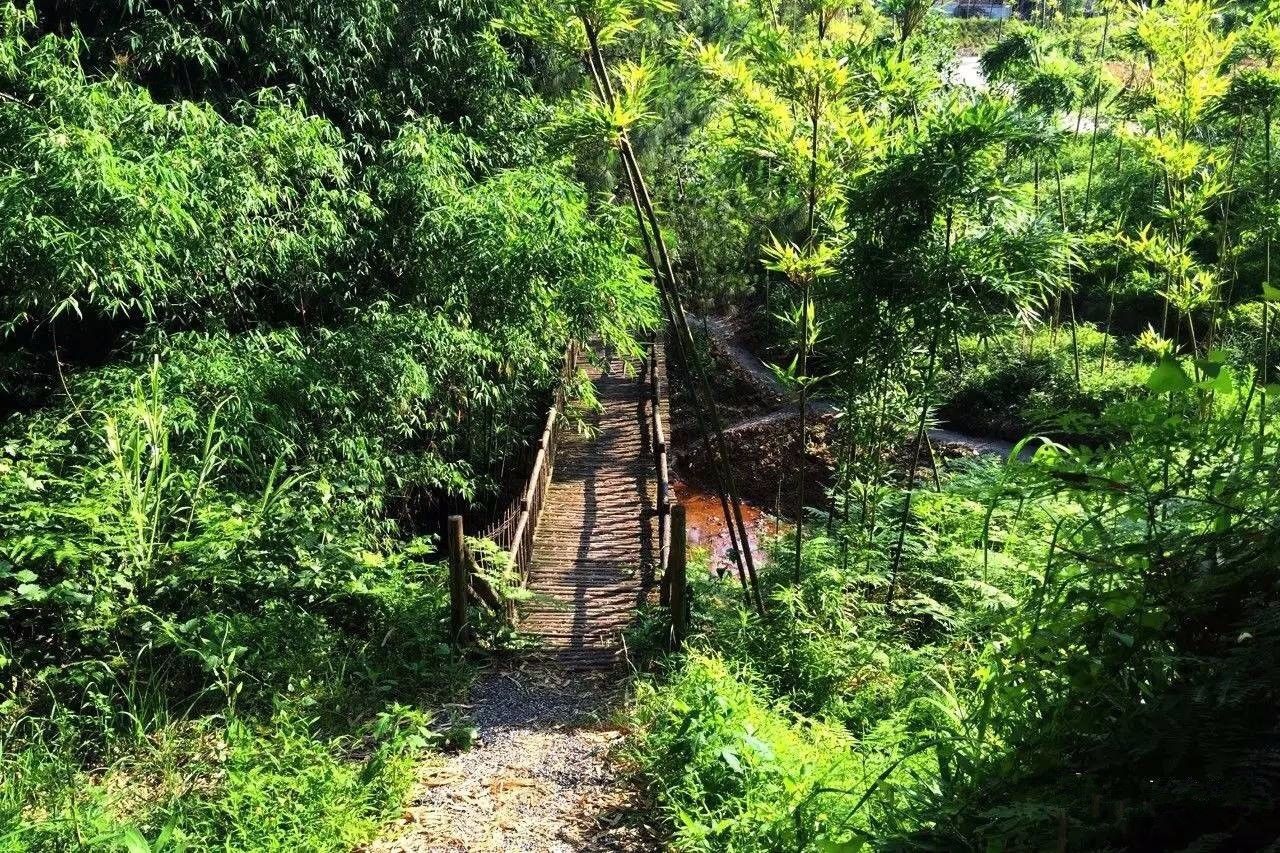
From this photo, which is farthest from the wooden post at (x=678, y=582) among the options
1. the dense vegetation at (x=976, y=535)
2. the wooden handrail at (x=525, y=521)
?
the wooden handrail at (x=525, y=521)

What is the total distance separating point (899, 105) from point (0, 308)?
5282mm

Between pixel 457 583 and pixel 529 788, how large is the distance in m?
1.44

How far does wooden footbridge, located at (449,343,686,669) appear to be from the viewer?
476cm

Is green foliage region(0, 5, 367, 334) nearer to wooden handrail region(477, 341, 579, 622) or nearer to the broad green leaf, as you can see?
wooden handrail region(477, 341, 579, 622)

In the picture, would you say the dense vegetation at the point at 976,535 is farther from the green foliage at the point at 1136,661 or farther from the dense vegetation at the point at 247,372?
the dense vegetation at the point at 247,372

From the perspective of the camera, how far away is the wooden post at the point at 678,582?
439 centimetres

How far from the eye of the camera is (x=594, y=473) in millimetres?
8219

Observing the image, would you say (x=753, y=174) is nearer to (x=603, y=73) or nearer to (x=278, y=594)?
(x=603, y=73)

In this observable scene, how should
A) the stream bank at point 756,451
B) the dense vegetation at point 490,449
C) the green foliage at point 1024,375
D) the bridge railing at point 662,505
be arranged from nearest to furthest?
the dense vegetation at point 490,449
the bridge railing at point 662,505
the stream bank at point 756,451
the green foliage at point 1024,375

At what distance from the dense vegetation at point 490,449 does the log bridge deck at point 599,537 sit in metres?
0.77

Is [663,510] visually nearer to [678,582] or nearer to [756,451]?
[678,582]

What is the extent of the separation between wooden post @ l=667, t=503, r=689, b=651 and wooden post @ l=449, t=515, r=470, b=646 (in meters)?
1.15

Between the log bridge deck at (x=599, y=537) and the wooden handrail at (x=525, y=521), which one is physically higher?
the wooden handrail at (x=525, y=521)

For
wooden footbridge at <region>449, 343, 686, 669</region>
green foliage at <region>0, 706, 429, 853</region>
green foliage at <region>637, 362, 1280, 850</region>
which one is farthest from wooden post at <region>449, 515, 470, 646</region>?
green foliage at <region>637, 362, 1280, 850</region>
